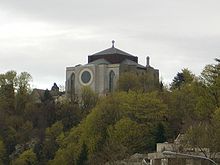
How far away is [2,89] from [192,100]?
3618 cm

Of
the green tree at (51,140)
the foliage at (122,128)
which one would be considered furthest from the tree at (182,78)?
the green tree at (51,140)

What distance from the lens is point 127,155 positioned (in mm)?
69188

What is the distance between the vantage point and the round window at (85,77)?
121 meters

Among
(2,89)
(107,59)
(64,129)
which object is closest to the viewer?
(64,129)

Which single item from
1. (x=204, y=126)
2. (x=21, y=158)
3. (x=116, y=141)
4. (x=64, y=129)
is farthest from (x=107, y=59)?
(x=204, y=126)

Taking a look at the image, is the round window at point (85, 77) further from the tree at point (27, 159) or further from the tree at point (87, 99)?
the tree at point (27, 159)

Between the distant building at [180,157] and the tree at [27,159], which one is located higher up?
Result: the distant building at [180,157]

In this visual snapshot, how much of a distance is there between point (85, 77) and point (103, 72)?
317cm

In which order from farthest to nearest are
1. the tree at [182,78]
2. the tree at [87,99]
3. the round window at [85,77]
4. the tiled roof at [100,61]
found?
1. the tiled roof at [100,61]
2. the round window at [85,77]
3. the tree at [87,99]
4. the tree at [182,78]

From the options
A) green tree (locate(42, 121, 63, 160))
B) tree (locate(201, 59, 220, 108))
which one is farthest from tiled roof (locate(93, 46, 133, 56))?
tree (locate(201, 59, 220, 108))

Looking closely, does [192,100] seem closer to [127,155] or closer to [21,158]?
[127,155]

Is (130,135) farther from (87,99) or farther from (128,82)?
(128,82)

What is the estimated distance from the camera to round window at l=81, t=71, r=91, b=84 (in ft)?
396

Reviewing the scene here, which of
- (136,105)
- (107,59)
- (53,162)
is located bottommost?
(53,162)
